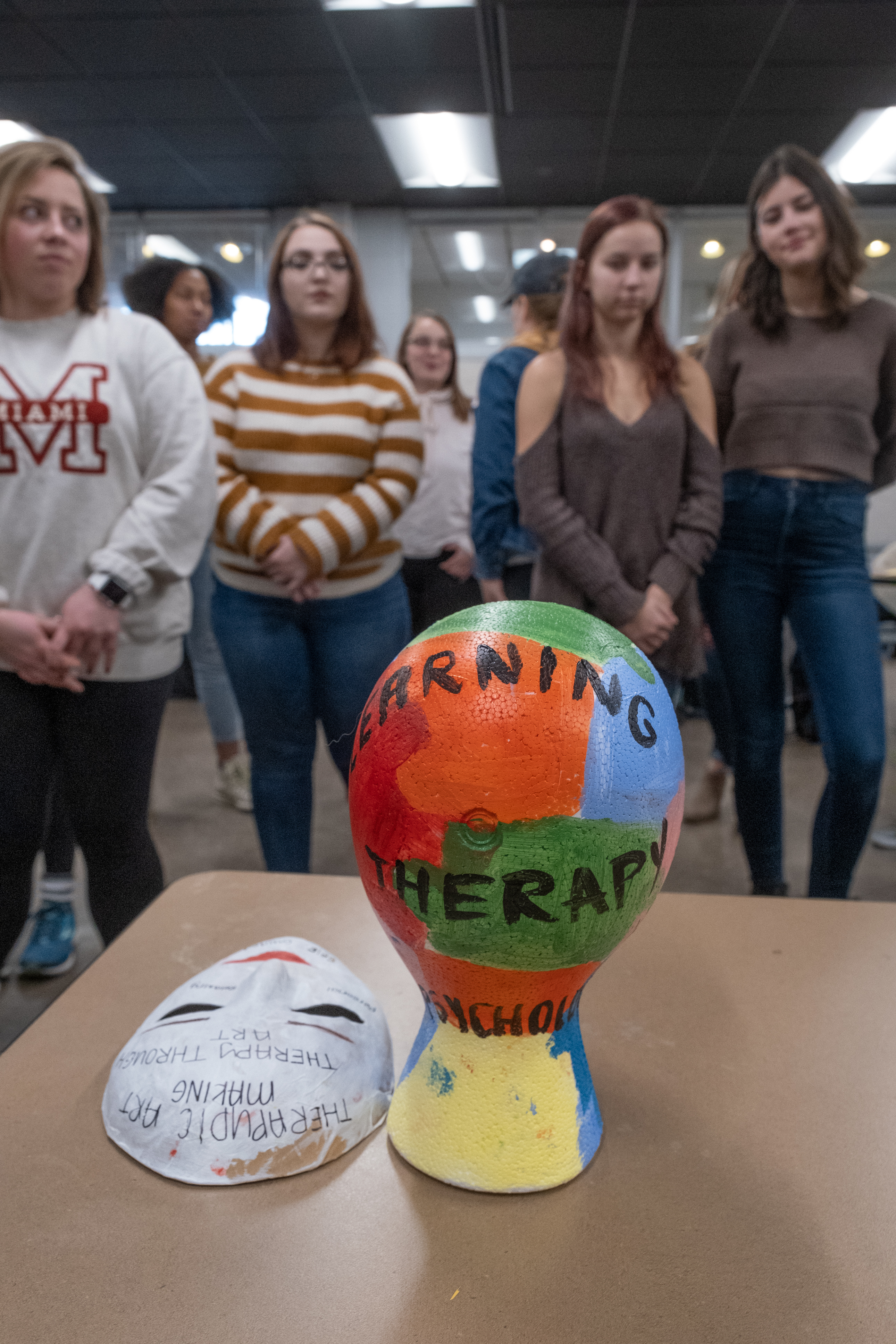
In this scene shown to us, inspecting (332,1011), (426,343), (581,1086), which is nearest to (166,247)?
(426,343)

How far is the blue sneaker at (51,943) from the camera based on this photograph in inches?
62.3

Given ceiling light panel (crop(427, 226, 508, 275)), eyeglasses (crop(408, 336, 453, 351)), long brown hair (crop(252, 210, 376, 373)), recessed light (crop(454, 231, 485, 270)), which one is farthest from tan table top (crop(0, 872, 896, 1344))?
recessed light (crop(454, 231, 485, 270))

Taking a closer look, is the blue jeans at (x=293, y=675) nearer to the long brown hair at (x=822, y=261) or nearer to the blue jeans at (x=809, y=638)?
the blue jeans at (x=809, y=638)

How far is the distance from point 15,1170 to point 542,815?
450 millimetres

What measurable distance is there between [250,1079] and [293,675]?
0.77 m

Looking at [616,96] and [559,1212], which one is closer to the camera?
[559,1212]

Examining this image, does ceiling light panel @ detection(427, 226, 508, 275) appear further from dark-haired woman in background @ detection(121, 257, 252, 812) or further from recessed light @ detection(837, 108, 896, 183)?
dark-haired woman in background @ detection(121, 257, 252, 812)

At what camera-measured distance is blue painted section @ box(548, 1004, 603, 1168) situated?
2.13ft

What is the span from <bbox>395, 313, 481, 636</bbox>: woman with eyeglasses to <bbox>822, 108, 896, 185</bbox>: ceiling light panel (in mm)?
2942

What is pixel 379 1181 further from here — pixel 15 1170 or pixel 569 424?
pixel 569 424

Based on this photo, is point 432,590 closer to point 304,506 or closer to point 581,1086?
point 304,506

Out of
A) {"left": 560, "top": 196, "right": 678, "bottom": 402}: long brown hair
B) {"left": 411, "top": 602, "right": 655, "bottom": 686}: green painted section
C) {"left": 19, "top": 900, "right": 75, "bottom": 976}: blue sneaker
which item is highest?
{"left": 560, "top": 196, "right": 678, "bottom": 402}: long brown hair

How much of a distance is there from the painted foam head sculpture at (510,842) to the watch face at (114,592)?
1.90ft

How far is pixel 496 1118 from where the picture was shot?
63 cm
